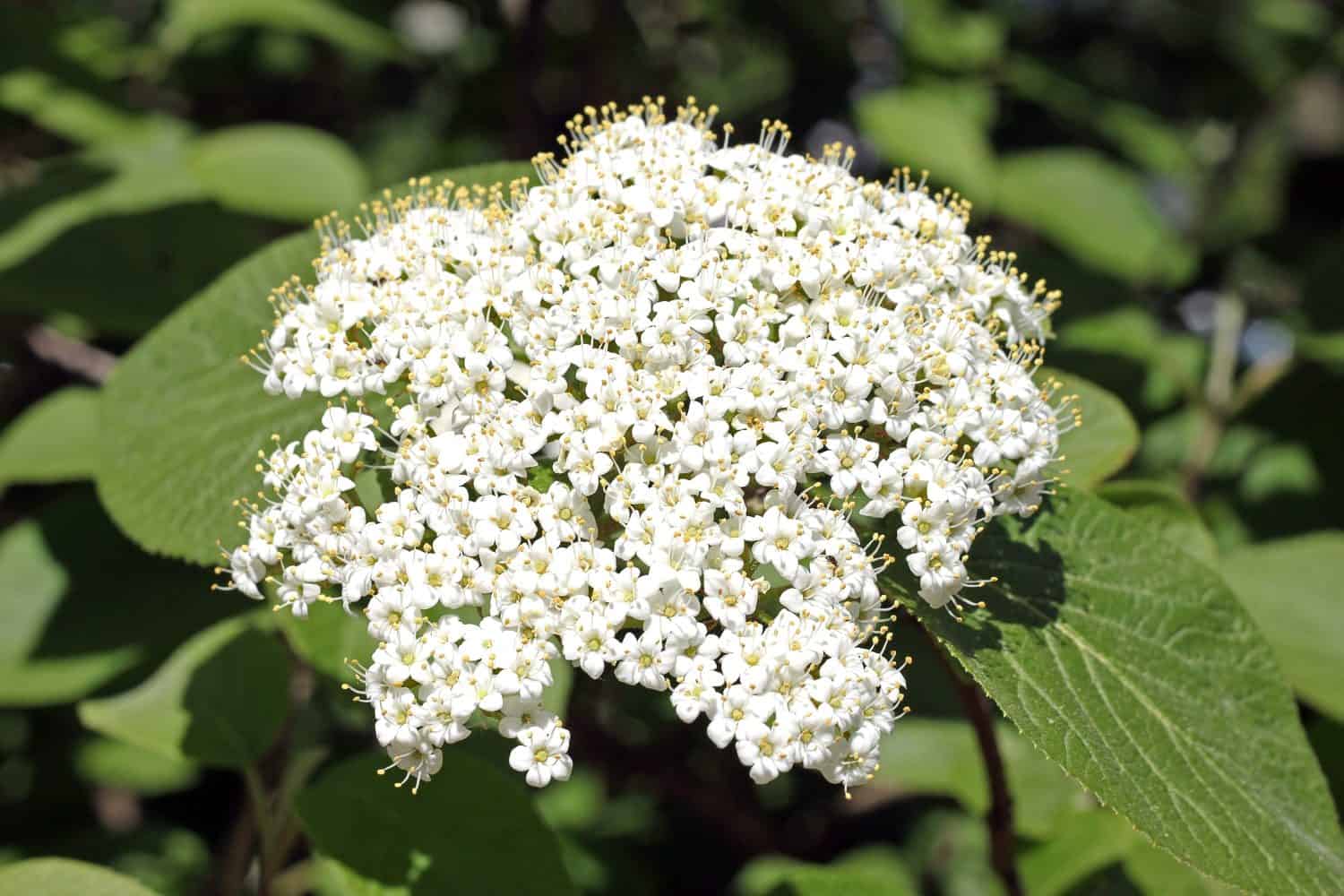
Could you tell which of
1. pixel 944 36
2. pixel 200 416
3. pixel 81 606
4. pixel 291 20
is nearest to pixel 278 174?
pixel 291 20

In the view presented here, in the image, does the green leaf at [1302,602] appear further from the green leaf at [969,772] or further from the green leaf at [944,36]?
the green leaf at [944,36]

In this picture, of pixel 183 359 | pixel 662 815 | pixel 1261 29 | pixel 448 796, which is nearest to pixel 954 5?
pixel 1261 29

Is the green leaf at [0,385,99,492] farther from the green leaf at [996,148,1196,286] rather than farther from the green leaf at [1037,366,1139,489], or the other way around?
the green leaf at [996,148,1196,286]

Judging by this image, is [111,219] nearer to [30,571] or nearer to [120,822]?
[30,571]

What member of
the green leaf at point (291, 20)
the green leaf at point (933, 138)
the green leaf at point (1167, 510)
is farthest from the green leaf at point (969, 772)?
the green leaf at point (291, 20)

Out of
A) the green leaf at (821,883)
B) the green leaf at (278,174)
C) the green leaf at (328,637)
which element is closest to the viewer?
the green leaf at (328,637)

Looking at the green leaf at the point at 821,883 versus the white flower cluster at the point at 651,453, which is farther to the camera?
the green leaf at the point at 821,883

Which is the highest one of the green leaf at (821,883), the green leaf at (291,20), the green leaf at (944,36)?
the green leaf at (944,36)

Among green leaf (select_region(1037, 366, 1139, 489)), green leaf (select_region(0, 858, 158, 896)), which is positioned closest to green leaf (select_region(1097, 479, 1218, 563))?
green leaf (select_region(1037, 366, 1139, 489))
